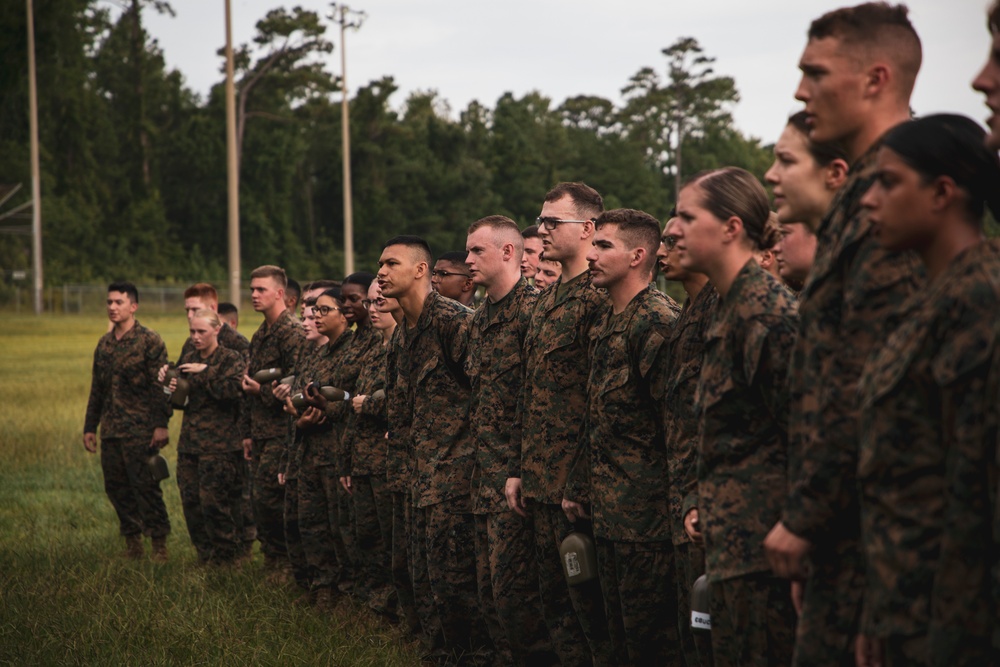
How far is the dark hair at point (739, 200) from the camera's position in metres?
4.07

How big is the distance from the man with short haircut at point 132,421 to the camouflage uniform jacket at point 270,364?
1.16 meters

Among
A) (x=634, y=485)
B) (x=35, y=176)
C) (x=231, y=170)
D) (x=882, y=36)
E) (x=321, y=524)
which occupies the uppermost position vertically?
(x=35, y=176)

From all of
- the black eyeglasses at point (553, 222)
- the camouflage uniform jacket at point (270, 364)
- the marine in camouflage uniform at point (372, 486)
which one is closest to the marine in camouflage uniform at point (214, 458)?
the camouflage uniform jacket at point (270, 364)

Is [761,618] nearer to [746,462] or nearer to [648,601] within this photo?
[746,462]

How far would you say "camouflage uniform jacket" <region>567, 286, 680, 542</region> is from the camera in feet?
16.1

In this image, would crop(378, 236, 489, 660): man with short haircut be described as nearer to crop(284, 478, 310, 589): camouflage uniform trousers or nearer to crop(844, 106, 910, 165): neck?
crop(284, 478, 310, 589): camouflage uniform trousers

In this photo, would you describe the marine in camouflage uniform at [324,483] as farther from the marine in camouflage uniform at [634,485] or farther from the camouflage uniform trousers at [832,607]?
the camouflage uniform trousers at [832,607]

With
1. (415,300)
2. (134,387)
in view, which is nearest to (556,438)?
(415,300)

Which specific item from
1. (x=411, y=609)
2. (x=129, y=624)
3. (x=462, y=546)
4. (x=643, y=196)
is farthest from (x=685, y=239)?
(x=643, y=196)

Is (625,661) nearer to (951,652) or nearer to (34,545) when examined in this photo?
(951,652)

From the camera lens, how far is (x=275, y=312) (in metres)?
9.98

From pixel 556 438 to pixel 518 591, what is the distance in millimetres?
829

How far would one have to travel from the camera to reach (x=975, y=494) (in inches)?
99.8

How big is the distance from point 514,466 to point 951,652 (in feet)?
10.9
